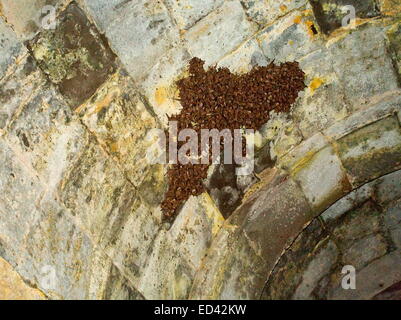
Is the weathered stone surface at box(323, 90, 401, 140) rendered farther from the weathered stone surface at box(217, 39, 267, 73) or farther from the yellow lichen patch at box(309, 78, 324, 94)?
the weathered stone surface at box(217, 39, 267, 73)

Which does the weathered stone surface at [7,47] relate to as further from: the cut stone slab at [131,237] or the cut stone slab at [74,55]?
the cut stone slab at [131,237]

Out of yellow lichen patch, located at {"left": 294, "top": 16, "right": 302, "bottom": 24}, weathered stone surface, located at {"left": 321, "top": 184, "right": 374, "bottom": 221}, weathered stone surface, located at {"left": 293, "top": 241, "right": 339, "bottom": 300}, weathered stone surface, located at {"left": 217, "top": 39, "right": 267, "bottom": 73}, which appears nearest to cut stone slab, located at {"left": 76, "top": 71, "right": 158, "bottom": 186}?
weathered stone surface, located at {"left": 217, "top": 39, "right": 267, "bottom": 73}

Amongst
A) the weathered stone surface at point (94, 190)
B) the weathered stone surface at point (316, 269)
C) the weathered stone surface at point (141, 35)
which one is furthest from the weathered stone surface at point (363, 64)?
the weathered stone surface at point (94, 190)

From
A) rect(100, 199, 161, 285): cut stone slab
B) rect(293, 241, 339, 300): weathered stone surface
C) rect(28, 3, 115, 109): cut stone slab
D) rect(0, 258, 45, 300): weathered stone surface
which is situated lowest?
rect(293, 241, 339, 300): weathered stone surface
